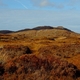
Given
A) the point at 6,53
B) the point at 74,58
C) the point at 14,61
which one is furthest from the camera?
the point at 74,58

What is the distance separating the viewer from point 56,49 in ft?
95.8

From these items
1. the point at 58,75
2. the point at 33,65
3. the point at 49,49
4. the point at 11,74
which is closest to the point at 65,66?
the point at 58,75

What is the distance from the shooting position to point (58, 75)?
1962 centimetres

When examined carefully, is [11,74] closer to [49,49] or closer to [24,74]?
[24,74]

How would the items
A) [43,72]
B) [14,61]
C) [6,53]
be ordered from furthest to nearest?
[6,53] < [14,61] < [43,72]

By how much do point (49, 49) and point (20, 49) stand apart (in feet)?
10.4

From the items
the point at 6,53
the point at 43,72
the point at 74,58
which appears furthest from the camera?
the point at 74,58

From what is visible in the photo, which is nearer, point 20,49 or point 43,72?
point 43,72

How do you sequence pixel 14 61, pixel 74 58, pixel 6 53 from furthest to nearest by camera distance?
pixel 74 58 < pixel 6 53 < pixel 14 61

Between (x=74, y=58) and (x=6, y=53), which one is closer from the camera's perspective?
(x=6, y=53)

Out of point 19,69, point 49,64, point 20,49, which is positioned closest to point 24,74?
point 19,69

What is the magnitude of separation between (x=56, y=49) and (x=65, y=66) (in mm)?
8768

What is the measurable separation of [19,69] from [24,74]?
0.50 meters

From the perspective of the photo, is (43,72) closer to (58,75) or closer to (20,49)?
(58,75)
